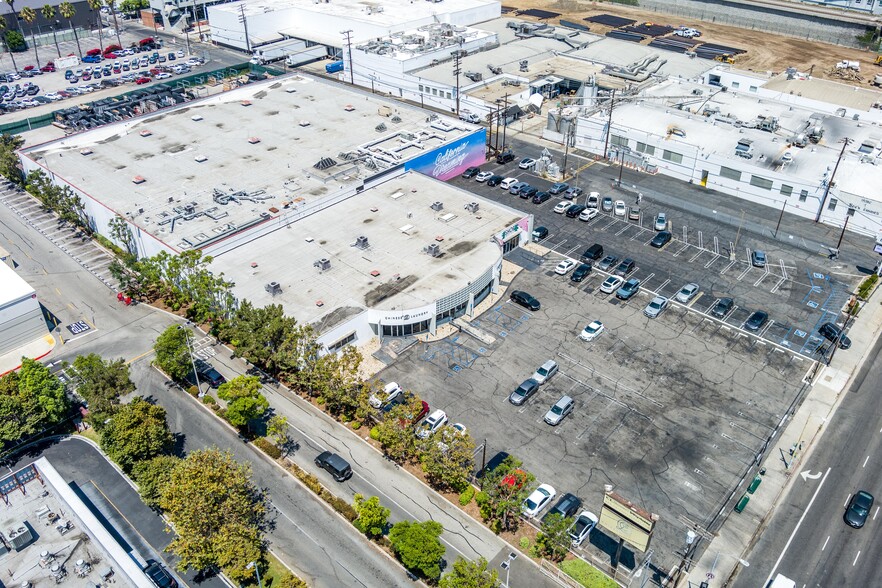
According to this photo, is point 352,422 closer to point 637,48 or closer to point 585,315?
point 585,315

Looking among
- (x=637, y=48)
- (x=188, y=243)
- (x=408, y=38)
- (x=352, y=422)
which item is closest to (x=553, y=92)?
(x=637, y=48)

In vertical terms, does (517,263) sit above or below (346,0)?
below

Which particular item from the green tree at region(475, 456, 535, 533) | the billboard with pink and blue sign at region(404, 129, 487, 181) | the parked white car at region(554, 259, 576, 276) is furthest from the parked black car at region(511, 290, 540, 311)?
the billboard with pink and blue sign at region(404, 129, 487, 181)

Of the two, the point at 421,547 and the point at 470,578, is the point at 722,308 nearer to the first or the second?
the point at 470,578

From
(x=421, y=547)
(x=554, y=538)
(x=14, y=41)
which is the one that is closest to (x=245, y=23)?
(x=14, y=41)

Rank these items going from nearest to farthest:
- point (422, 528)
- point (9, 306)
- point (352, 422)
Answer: point (422, 528) < point (352, 422) < point (9, 306)

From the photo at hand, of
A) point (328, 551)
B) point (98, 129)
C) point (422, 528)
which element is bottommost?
point (328, 551)
